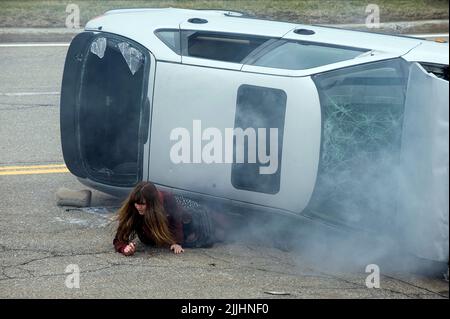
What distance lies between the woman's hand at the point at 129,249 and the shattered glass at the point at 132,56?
153 centimetres

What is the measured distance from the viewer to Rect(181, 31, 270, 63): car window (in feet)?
24.8

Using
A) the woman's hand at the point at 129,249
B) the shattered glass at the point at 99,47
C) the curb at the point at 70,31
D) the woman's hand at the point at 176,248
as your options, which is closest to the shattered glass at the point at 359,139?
the woman's hand at the point at 176,248

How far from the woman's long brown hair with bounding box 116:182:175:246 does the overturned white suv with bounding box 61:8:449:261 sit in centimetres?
45

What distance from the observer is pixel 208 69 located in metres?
7.27

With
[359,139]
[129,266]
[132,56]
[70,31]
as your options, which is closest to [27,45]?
[70,31]

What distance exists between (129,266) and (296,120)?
1.65m

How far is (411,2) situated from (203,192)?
893cm

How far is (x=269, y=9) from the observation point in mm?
14750

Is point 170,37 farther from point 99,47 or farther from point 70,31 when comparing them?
point 70,31

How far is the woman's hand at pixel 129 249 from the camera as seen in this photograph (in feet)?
23.3

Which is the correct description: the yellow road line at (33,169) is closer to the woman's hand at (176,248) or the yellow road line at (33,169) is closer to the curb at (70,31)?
the woman's hand at (176,248)

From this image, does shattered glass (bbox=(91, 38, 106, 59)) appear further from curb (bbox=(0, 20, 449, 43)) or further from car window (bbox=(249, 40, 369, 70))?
curb (bbox=(0, 20, 449, 43))

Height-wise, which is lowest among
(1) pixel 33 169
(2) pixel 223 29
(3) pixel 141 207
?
(1) pixel 33 169

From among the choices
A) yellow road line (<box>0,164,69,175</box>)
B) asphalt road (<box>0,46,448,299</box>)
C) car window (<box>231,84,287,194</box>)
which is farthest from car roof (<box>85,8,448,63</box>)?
yellow road line (<box>0,164,69,175</box>)
